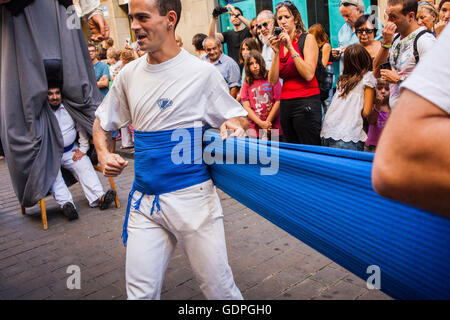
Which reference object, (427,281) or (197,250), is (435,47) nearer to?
(427,281)

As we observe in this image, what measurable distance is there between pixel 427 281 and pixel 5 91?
14.9 feet

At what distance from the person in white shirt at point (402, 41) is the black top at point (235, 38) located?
139 inches

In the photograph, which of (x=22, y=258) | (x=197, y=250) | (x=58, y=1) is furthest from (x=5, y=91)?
(x=197, y=250)

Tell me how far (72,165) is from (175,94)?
3.79m

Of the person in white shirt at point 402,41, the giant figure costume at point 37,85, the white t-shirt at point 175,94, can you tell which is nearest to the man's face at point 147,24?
the white t-shirt at point 175,94

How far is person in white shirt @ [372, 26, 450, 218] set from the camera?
2.00 ft

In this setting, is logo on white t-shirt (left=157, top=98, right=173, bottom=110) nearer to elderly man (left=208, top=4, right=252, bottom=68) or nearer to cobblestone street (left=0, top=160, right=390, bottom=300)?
cobblestone street (left=0, top=160, right=390, bottom=300)

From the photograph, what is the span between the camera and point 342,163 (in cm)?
153

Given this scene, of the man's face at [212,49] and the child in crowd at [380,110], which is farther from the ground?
the man's face at [212,49]

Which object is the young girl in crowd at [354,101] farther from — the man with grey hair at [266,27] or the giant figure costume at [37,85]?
the giant figure costume at [37,85]

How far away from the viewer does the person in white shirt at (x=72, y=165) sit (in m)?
5.23

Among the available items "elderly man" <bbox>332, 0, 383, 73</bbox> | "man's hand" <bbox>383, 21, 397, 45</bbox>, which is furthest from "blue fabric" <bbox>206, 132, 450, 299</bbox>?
"elderly man" <bbox>332, 0, 383, 73</bbox>

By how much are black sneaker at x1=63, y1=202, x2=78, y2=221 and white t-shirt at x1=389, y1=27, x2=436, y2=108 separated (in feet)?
12.9

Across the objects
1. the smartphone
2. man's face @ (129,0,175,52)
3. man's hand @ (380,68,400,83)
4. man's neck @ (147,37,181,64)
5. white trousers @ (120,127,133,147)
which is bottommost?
white trousers @ (120,127,133,147)
